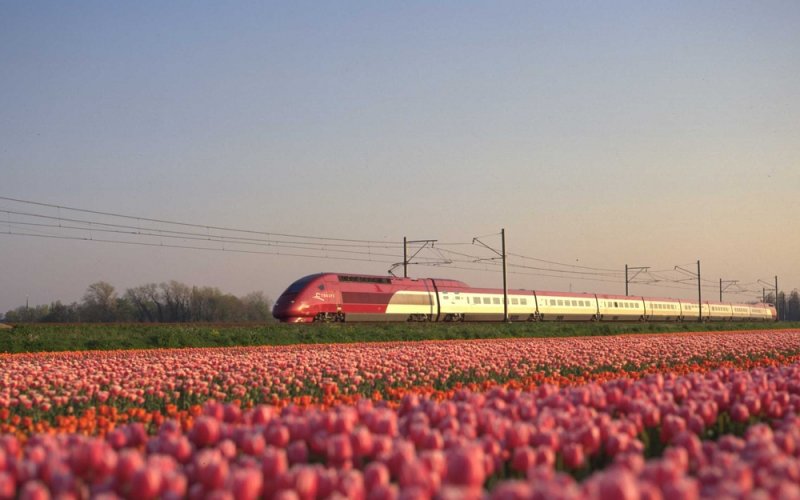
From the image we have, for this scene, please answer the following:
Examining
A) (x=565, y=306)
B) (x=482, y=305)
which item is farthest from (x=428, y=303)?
(x=565, y=306)

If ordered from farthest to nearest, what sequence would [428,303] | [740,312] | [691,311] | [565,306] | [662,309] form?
[740,312] < [691,311] < [662,309] < [565,306] < [428,303]

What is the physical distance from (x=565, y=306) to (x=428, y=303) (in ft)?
56.9

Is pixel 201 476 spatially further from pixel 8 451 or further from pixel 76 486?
pixel 8 451

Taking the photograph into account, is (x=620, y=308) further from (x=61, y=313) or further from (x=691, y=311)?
(x=61, y=313)

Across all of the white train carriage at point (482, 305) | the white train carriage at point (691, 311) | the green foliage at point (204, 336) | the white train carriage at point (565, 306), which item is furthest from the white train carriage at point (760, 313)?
the green foliage at point (204, 336)

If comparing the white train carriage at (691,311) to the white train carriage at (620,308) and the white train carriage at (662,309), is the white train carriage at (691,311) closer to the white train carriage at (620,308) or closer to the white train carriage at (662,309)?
the white train carriage at (662,309)

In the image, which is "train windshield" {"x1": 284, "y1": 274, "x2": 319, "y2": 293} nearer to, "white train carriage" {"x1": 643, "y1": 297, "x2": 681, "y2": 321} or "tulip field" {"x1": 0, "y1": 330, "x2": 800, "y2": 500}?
"tulip field" {"x1": 0, "y1": 330, "x2": 800, "y2": 500}

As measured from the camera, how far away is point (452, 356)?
13.4m

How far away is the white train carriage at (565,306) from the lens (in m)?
60.8

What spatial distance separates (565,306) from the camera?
209 ft

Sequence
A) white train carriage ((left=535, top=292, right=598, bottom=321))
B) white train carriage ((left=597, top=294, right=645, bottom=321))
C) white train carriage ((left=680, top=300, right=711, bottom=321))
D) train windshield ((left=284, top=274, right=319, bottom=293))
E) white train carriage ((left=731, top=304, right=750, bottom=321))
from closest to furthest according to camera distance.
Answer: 1. train windshield ((left=284, top=274, right=319, bottom=293))
2. white train carriage ((left=535, top=292, right=598, bottom=321))
3. white train carriage ((left=597, top=294, right=645, bottom=321))
4. white train carriage ((left=680, top=300, right=711, bottom=321))
5. white train carriage ((left=731, top=304, right=750, bottom=321))

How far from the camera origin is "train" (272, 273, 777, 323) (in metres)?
43.9

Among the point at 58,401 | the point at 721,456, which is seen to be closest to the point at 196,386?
the point at 58,401

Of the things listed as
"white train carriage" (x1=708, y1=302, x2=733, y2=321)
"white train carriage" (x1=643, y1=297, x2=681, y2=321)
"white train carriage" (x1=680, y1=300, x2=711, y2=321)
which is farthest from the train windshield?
"white train carriage" (x1=708, y1=302, x2=733, y2=321)
